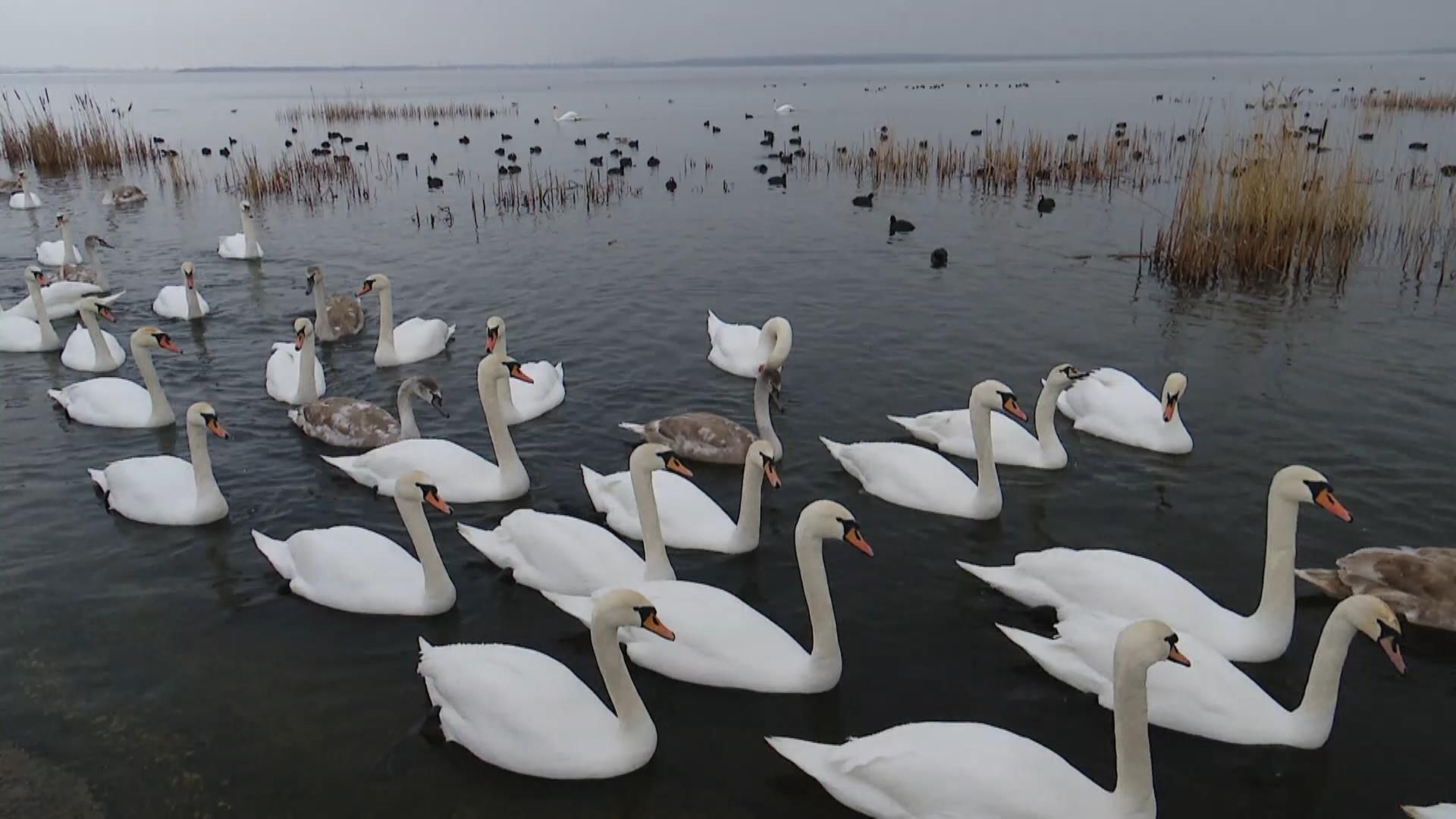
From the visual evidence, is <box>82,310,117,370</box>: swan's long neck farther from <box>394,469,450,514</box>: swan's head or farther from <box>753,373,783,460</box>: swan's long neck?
<box>753,373,783,460</box>: swan's long neck

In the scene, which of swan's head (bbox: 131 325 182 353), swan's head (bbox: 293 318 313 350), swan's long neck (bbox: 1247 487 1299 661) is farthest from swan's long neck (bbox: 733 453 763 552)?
swan's head (bbox: 131 325 182 353)

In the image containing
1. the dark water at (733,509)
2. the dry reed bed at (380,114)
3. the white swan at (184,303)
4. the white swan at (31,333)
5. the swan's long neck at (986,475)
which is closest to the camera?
the dark water at (733,509)

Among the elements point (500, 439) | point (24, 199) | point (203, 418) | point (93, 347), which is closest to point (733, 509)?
point (500, 439)

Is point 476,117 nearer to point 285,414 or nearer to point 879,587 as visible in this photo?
point 285,414

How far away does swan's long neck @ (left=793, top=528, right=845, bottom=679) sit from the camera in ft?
20.6

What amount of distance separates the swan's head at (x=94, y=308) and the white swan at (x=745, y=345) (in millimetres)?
7928

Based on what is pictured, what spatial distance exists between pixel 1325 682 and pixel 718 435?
579 centimetres

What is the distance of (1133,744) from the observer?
4980 mm

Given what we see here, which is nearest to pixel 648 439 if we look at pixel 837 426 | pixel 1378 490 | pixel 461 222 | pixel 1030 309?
pixel 837 426

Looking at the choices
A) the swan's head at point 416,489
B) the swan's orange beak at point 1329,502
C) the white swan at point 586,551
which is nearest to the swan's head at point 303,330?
the swan's head at point 416,489

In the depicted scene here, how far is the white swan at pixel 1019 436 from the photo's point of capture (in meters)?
9.82

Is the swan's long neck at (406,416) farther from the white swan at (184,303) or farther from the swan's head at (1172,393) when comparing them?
the swan's head at (1172,393)

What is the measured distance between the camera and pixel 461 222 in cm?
2497

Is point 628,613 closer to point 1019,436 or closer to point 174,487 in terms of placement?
point 174,487
